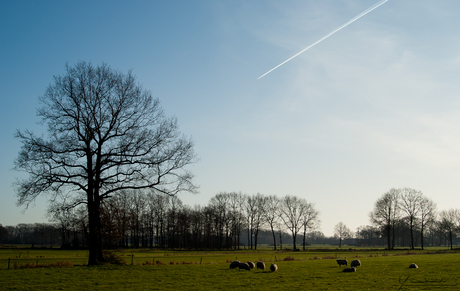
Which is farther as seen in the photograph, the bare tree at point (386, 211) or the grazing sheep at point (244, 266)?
the bare tree at point (386, 211)

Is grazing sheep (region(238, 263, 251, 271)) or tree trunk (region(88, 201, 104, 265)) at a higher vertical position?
tree trunk (region(88, 201, 104, 265))

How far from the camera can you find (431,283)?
18.0 metres

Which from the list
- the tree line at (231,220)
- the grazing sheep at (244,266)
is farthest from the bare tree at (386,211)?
the grazing sheep at (244,266)

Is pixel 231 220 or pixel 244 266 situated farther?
pixel 231 220

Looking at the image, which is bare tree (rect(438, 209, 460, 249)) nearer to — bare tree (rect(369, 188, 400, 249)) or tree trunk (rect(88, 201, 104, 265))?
bare tree (rect(369, 188, 400, 249))

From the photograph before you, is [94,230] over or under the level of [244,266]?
over

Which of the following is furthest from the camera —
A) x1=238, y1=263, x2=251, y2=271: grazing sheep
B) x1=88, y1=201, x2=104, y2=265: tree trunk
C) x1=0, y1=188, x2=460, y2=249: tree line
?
x1=0, y1=188, x2=460, y2=249: tree line

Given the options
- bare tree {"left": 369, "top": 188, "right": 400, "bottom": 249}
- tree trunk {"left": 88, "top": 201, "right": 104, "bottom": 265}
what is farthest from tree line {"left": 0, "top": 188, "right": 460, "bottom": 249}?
tree trunk {"left": 88, "top": 201, "right": 104, "bottom": 265}

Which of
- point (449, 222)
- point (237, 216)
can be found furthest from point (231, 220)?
point (449, 222)

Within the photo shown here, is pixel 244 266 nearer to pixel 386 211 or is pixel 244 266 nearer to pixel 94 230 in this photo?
pixel 94 230

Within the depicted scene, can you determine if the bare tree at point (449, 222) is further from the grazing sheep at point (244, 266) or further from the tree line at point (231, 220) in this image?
the grazing sheep at point (244, 266)

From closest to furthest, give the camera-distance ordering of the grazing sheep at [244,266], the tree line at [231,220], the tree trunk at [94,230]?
1. the tree trunk at [94,230]
2. the grazing sheep at [244,266]
3. the tree line at [231,220]

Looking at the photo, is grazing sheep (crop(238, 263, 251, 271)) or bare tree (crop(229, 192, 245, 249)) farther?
bare tree (crop(229, 192, 245, 249))

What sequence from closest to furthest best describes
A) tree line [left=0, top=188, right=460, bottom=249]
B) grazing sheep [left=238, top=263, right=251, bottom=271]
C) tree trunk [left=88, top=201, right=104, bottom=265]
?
tree trunk [left=88, top=201, right=104, bottom=265]
grazing sheep [left=238, top=263, right=251, bottom=271]
tree line [left=0, top=188, right=460, bottom=249]
